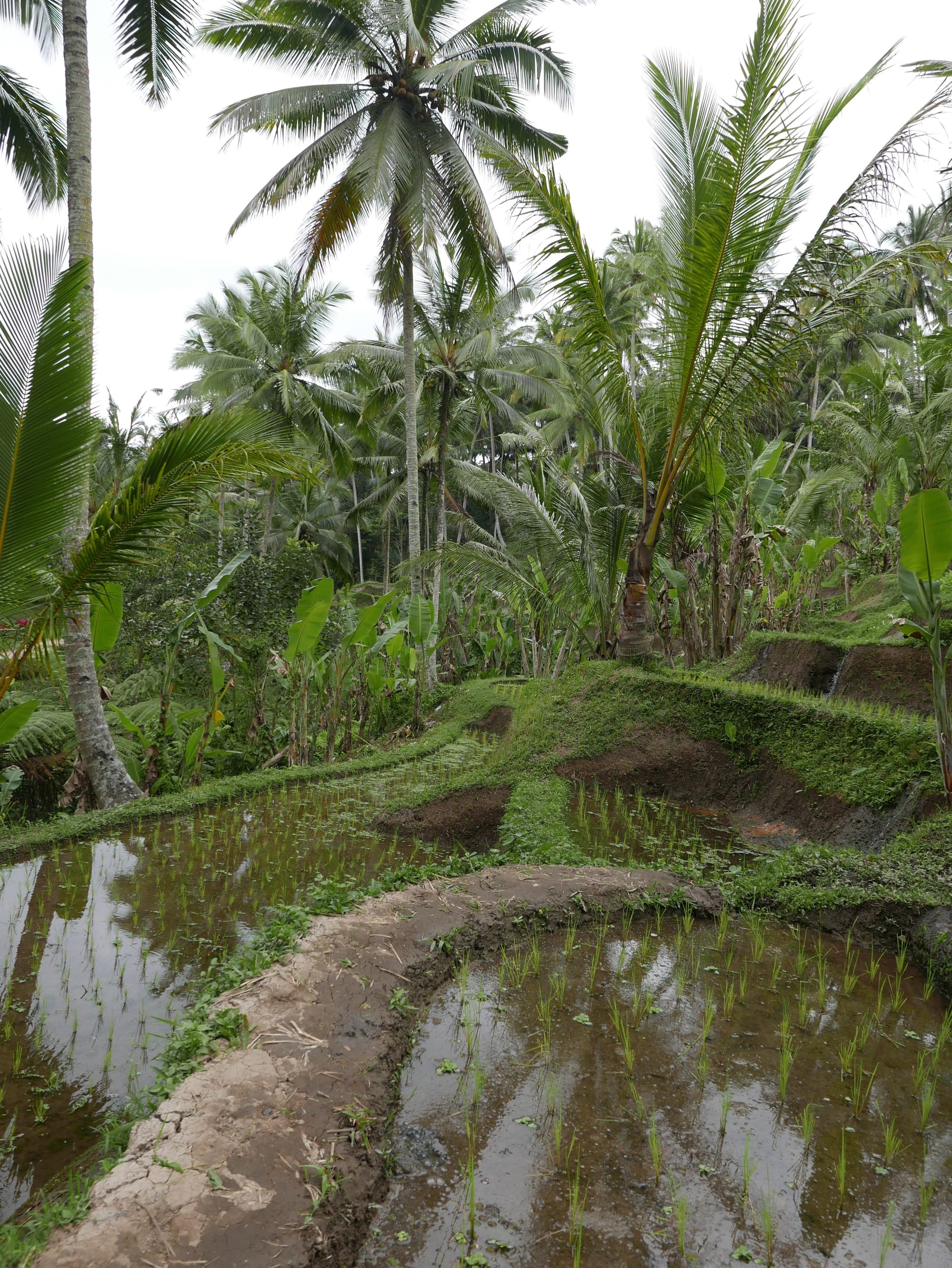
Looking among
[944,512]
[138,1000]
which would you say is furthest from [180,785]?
[944,512]

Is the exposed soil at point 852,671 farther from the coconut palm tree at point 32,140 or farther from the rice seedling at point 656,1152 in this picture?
the coconut palm tree at point 32,140

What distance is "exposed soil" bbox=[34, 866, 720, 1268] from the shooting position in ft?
6.43

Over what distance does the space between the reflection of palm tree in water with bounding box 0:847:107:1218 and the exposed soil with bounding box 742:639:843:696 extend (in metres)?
7.62

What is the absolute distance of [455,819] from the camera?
255 inches

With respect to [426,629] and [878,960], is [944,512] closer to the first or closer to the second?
[878,960]

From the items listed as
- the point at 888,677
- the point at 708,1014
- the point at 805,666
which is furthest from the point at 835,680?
the point at 708,1014

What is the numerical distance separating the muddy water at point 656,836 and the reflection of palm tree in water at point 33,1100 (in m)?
3.35

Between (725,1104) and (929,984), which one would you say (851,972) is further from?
(725,1104)

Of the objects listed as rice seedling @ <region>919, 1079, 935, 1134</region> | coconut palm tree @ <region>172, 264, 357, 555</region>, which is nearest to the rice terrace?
rice seedling @ <region>919, 1079, 935, 1134</region>

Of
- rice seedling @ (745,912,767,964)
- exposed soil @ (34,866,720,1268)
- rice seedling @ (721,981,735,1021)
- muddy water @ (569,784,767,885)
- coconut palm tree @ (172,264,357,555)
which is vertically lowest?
muddy water @ (569,784,767,885)

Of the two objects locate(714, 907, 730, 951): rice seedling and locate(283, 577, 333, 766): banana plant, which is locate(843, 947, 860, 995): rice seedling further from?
locate(283, 577, 333, 766): banana plant

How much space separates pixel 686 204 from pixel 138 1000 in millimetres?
7047

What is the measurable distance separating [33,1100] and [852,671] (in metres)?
8.54

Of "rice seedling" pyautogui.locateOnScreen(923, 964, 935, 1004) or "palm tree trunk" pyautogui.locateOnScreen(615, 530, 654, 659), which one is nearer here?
"rice seedling" pyautogui.locateOnScreen(923, 964, 935, 1004)
